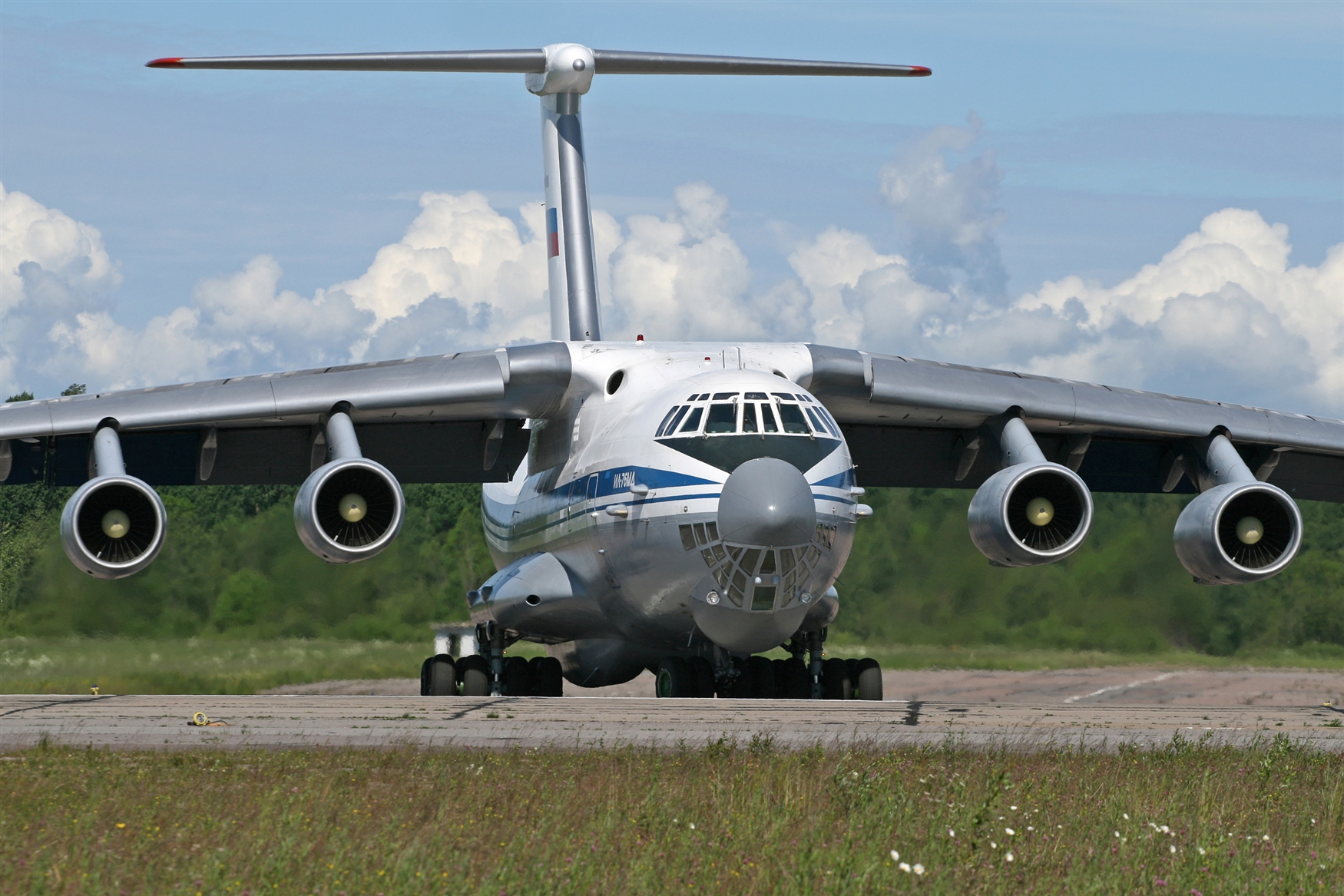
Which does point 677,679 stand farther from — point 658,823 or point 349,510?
point 658,823

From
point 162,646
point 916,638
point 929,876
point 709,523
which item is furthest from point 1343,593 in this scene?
point 929,876

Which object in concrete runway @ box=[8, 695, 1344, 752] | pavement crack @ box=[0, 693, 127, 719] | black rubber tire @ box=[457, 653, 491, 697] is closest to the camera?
concrete runway @ box=[8, 695, 1344, 752]

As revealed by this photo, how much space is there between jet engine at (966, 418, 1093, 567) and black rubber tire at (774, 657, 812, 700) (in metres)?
2.31

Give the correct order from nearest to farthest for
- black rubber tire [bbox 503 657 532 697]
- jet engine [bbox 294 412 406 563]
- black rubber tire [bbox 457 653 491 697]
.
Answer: jet engine [bbox 294 412 406 563] → black rubber tire [bbox 457 653 491 697] → black rubber tire [bbox 503 657 532 697]

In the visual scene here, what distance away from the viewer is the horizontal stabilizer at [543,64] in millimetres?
16969

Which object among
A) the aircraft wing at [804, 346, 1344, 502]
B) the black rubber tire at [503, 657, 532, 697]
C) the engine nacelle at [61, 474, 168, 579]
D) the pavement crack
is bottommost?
the pavement crack

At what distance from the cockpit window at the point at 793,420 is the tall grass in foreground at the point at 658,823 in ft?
15.8

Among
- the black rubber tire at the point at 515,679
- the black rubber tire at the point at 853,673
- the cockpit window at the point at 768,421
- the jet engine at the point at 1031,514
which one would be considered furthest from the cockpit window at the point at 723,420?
the black rubber tire at the point at 515,679

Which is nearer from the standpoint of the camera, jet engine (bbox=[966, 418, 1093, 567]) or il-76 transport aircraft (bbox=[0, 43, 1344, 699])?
il-76 transport aircraft (bbox=[0, 43, 1344, 699])

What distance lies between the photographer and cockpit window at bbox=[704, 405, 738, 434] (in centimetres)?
1272

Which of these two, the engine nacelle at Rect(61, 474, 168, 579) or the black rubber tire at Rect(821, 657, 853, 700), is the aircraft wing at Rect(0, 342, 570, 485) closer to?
the engine nacelle at Rect(61, 474, 168, 579)

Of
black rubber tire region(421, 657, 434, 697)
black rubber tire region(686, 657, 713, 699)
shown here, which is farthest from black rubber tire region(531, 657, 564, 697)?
black rubber tire region(686, 657, 713, 699)

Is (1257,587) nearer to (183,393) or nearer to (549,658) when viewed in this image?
(549,658)

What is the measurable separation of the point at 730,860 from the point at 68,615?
46.3 feet
